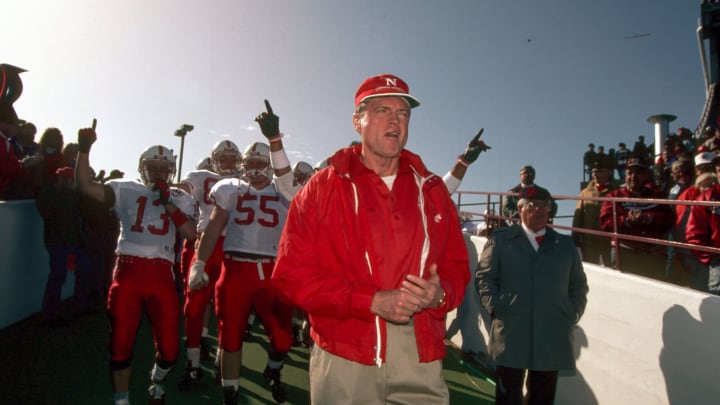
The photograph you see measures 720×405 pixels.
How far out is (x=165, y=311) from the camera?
392 cm

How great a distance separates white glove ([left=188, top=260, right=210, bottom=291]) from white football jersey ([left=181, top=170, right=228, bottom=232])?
5.52 feet

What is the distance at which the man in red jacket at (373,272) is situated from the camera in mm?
1827

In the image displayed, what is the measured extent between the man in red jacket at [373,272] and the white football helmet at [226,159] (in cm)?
456

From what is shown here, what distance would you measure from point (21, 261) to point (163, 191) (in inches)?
187

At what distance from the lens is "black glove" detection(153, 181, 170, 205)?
13.7 ft

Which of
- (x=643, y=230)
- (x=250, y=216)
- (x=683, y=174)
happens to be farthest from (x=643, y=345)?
(x=250, y=216)

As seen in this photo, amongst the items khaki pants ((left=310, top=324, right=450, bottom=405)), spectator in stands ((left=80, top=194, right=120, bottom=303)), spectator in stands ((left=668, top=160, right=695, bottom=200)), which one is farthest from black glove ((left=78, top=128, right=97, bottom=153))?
spectator in stands ((left=668, top=160, right=695, bottom=200))

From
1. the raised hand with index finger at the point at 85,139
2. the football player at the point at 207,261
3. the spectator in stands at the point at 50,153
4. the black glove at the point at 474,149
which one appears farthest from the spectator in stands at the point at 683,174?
the spectator in stands at the point at 50,153

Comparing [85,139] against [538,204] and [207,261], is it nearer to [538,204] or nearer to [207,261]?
[207,261]

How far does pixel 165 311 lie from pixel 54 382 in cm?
204

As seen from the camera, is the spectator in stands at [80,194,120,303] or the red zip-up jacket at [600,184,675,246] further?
the spectator in stands at [80,194,120,303]

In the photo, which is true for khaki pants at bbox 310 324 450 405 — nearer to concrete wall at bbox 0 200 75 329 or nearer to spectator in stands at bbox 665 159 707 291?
spectator in stands at bbox 665 159 707 291

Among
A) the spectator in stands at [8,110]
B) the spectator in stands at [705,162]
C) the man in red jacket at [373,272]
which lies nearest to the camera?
the man in red jacket at [373,272]

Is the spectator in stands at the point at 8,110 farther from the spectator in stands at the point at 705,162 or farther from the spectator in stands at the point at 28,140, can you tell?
the spectator in stands at the point at 705,162
